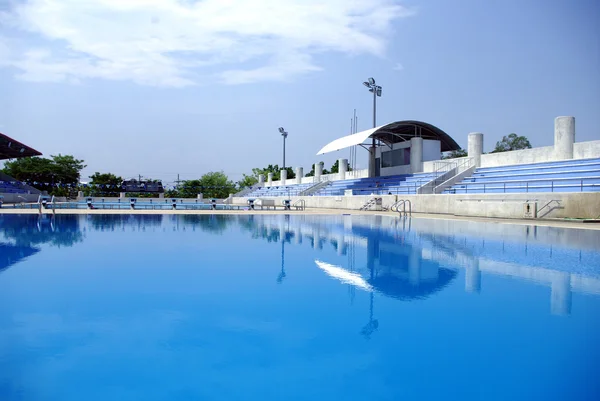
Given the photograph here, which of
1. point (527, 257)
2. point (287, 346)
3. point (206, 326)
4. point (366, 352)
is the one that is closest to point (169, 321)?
point (206, 326)

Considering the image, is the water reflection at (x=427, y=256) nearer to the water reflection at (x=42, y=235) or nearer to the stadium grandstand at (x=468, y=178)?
the water reflection at (x=42, y=235)

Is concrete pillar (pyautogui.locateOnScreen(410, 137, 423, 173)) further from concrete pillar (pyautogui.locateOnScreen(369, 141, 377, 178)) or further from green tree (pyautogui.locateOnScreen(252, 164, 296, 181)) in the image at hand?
green tree (pyautogui.locateOnScreen(252, 164, 296, 181))

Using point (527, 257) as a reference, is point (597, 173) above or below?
above

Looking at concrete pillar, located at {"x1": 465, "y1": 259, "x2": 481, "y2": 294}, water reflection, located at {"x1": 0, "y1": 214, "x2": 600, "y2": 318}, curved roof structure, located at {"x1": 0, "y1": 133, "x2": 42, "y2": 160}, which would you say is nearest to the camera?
concrete pillar, located at {"x1": 465, "y1": 259, "x2": 481, "y2": 294}

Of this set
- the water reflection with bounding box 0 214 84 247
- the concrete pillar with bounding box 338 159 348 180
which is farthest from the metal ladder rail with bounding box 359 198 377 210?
the water reflection with bounding box 0 214 84 247

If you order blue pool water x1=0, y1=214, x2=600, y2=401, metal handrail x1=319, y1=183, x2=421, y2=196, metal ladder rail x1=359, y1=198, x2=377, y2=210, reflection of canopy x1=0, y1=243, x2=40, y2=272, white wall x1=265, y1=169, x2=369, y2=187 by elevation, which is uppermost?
white wall x1=265, y1=169, x2=369, y2=187

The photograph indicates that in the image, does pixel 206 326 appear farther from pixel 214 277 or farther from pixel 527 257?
pixel 527 257

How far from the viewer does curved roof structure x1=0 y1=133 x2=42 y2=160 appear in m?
36.3

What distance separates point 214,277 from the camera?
6.38 meters

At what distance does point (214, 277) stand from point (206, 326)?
2306 mm

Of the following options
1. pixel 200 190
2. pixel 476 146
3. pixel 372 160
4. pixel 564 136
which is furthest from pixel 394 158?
pixel 200 190

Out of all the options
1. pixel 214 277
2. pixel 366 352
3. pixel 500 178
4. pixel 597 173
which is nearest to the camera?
pixel 366 352

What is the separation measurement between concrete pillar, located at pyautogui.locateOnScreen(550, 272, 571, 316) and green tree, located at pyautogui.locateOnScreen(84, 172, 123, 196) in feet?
141

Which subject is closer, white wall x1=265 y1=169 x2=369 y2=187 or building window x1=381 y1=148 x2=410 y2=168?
building window x1=381 y1=148 x2=410 y2=168
